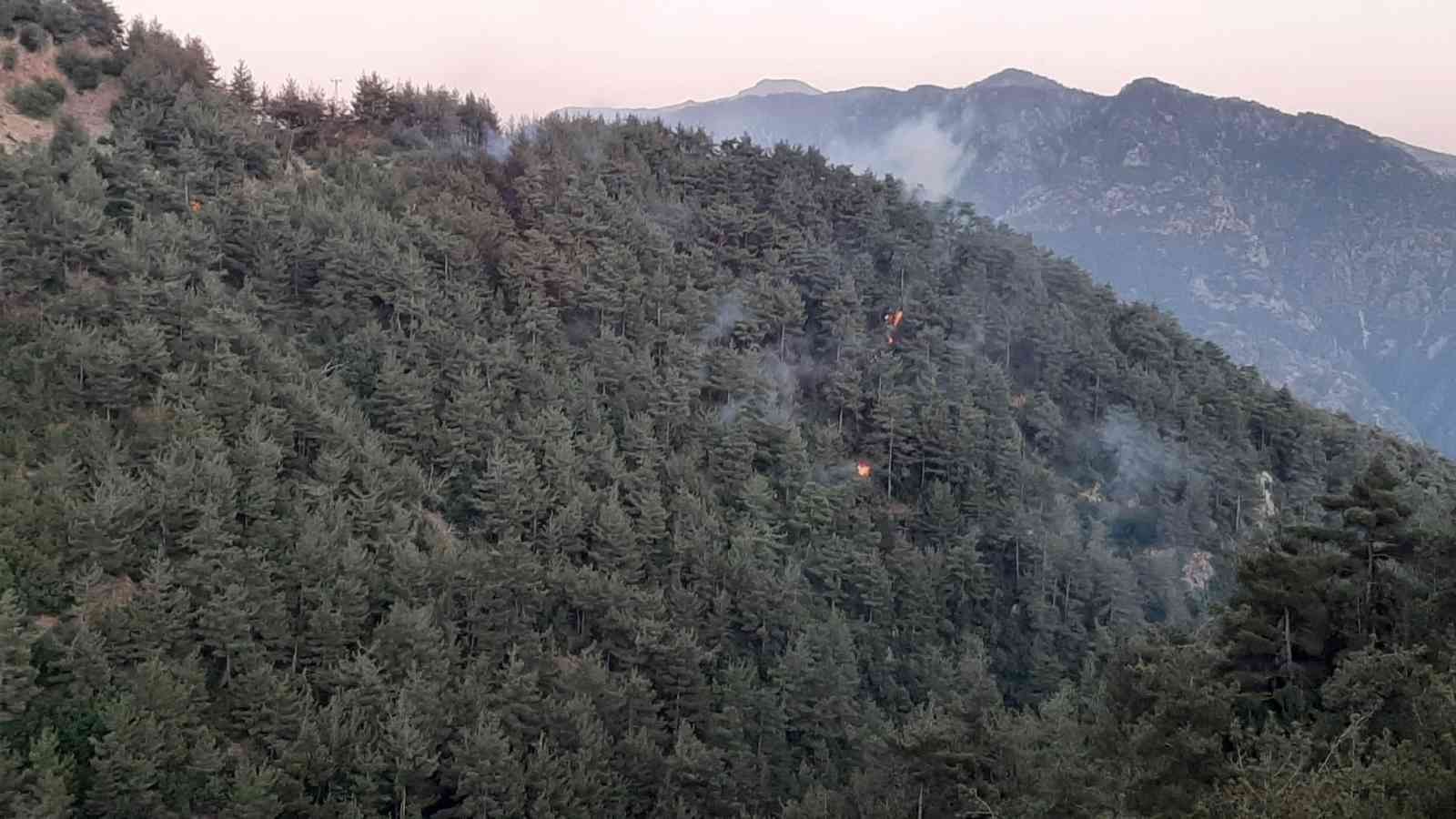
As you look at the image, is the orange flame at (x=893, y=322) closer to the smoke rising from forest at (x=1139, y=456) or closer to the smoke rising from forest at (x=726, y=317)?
the smoke rising from forest at (x=726, y=317)

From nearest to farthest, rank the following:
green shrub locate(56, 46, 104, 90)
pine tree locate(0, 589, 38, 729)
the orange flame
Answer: pine tree locate(0, 589, 38, 729) < green shrub locate(56, 46, 104, 90) < the orange flame

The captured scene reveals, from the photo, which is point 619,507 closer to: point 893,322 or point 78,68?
point 893,322

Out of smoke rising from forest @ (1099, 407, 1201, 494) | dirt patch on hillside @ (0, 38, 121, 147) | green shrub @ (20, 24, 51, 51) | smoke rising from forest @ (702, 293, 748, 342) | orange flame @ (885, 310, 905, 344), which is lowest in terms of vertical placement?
smoke rising from forest @ (1099, 407, 1201, 494)

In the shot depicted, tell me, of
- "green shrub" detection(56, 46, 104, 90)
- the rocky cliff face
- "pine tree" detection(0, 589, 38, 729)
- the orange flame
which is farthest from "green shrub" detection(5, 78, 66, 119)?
the rocky cliff face

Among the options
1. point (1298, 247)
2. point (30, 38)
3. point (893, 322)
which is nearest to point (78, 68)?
point (30, 38)

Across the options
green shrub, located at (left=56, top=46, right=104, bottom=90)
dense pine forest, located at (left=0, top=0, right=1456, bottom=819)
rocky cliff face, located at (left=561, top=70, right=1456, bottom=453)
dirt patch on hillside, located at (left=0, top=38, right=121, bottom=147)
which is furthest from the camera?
rocky cliff face, located at (left=561, top=70, right=1456, bottom=453)

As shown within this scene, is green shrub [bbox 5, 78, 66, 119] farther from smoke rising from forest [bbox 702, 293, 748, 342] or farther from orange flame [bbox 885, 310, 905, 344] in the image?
orange flame [bbox 885, 310, 905, 344]

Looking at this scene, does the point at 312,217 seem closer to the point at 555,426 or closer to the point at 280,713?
the point at 555,426
